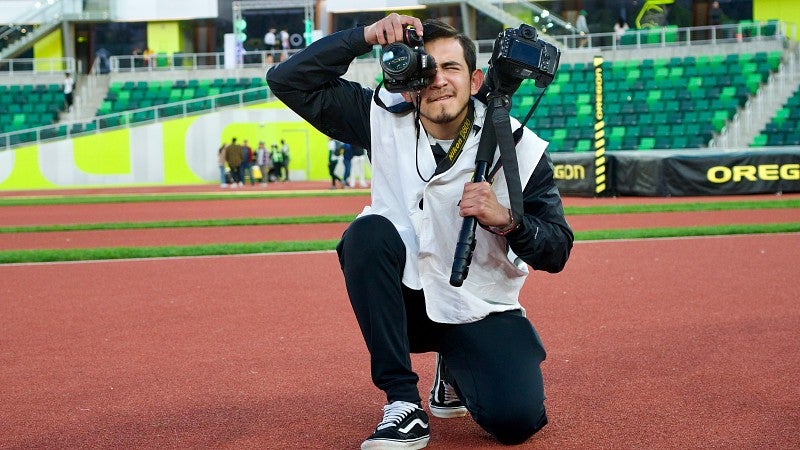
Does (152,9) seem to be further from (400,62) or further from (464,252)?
(464,252)

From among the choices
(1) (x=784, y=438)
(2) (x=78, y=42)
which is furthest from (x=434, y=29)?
(2) (x=78, y=42)

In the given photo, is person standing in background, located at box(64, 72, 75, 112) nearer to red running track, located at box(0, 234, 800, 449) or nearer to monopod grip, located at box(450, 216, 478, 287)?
red running track, located at box(0, 234, 800, 449)

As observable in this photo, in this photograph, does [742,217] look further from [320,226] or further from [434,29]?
[434,29]

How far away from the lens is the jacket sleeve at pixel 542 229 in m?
4.05

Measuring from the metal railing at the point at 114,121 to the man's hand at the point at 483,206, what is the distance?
124 feet

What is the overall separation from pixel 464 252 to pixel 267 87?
128ft

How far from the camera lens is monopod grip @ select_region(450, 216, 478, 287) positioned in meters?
3.87

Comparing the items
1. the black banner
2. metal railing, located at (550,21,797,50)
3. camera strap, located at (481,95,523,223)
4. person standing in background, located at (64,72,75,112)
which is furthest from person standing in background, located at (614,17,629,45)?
camera strap, located at (481,95,523,223)

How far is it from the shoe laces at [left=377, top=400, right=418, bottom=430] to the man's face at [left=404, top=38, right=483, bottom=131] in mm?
1066

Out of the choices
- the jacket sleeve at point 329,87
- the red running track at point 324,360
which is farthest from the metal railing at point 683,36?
the jacket sleeve at point 329,87

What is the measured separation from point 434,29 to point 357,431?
1608 millimetres

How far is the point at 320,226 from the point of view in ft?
58.3

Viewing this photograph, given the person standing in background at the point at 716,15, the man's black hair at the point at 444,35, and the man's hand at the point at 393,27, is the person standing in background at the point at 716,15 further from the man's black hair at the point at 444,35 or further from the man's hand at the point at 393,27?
A: the man's hand at the point at 393,27

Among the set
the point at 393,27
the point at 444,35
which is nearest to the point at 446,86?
the point at 444,35
